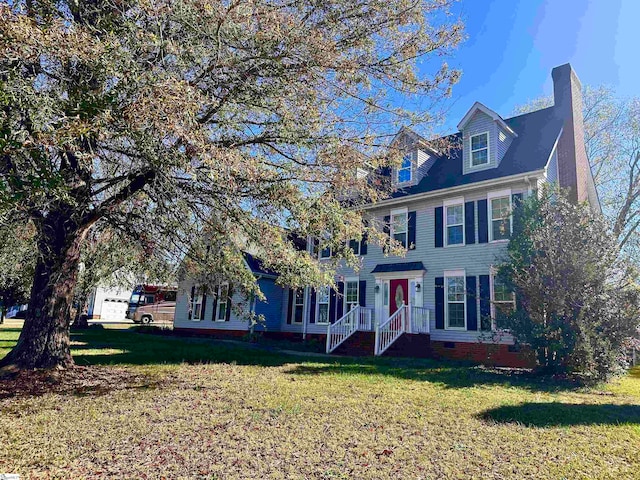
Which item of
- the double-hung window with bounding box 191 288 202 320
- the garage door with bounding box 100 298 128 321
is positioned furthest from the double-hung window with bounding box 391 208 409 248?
the garage door with bounding box 100 298 128 321

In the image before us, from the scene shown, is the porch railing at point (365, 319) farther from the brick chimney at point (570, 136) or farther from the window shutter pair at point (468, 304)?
the brick chimney at point (570, 136)

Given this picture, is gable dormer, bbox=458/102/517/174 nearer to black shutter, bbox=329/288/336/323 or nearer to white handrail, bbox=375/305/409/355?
white handrail, bbox=375/305/409/355

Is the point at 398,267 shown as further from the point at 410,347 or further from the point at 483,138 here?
the point at 483,138

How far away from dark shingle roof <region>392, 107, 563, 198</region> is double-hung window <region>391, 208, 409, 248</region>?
0.70 meters

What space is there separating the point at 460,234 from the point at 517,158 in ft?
10.4

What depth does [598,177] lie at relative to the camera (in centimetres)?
2184

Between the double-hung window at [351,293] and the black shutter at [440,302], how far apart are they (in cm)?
340

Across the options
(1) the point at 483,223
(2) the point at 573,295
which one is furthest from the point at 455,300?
(2) the point at 573,295

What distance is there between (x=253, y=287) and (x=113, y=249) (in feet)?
16.2

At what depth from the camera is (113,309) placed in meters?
40.3

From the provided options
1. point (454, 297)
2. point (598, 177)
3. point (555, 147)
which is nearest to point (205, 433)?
point (454, 297)

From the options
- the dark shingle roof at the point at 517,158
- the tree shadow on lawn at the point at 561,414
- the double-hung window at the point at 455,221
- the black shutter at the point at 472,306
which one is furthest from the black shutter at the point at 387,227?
the tree shadow on lawn at the point at 561,414

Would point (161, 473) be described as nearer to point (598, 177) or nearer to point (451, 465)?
point (451, 465)

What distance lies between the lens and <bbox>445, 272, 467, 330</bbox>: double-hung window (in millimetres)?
13594
